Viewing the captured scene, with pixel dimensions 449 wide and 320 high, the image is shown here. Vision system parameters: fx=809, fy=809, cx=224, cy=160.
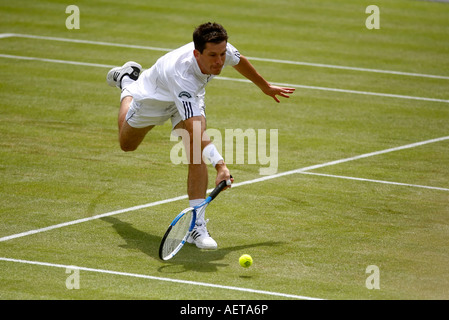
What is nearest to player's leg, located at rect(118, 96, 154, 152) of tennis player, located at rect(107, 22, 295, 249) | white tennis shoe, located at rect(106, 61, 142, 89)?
tennis player, located at rect(107, 22, 295, 249)

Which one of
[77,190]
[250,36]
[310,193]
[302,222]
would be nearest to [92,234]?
[77,190]

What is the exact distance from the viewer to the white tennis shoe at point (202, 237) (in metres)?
8.87

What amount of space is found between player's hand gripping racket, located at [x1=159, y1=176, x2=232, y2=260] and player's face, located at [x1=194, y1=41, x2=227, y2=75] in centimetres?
132

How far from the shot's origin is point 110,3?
917 inches

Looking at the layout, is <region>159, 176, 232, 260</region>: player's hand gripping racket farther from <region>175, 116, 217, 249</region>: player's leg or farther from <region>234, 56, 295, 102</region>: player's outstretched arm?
<region>234, 56, 295, 102</region>: player's outstretched arm

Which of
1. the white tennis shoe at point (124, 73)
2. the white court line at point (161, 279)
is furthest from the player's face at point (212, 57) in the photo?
the white tennis shoe at point (124, 73)

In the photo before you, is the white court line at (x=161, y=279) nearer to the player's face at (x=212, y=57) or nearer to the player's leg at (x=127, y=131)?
the player's face at (x=212, y=57)

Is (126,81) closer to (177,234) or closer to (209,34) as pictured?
(209,34)

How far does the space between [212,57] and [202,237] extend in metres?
1.97

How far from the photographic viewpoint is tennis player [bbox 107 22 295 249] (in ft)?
28.3

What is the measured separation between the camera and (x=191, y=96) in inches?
345

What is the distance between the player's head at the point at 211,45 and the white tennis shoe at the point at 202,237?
170cm

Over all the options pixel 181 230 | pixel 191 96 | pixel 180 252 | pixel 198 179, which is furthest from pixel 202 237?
pixel 191 96

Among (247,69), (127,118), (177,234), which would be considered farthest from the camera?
(127,118)
